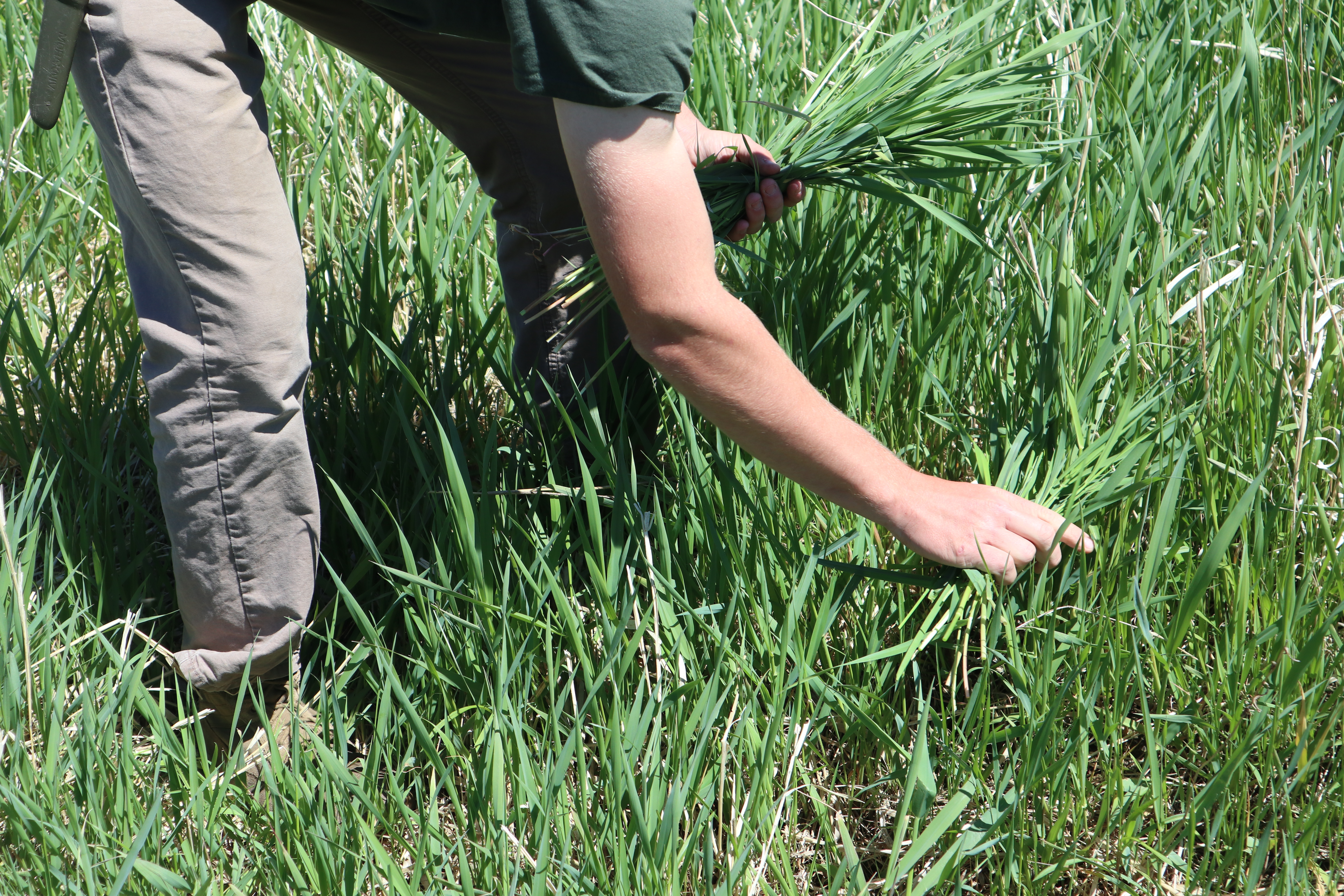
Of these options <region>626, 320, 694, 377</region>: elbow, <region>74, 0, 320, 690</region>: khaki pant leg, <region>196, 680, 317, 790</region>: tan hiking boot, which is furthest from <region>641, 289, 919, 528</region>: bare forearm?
<region>196, 680, 317, 790</region>: tan hiking boot

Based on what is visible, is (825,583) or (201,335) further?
(825,583)

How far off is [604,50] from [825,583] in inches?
32.5

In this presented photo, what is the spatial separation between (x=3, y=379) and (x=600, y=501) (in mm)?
1143

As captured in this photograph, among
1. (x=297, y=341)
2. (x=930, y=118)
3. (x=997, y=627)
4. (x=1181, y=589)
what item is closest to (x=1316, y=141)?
(x=930, y=118)

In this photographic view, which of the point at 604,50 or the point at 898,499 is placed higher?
the point at 604,50

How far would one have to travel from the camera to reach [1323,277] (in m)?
1.57

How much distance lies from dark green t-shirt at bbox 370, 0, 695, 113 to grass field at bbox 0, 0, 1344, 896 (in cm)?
52

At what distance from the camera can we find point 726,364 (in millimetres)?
1164

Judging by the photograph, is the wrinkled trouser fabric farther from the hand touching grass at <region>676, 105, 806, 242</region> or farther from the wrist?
the wrist

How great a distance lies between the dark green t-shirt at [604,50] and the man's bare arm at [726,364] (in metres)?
0.02

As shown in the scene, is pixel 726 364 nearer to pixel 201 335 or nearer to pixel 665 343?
pixel 665 343

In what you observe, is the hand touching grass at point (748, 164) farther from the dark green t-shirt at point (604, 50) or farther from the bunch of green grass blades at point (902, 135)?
the dark green t-shirt at point (604, 50)

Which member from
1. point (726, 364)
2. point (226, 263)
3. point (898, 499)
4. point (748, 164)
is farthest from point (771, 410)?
point (226, 263)

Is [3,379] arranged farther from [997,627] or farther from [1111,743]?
[1111,743]
